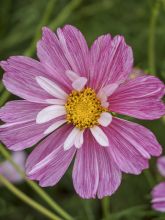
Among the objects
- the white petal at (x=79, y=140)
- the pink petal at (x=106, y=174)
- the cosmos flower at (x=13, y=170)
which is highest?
the white petal at (x=79, y=140)

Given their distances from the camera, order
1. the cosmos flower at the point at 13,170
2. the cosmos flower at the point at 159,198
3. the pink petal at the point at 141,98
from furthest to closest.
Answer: the cosmos flower at the point at 13,170
the cosmos flower at the point at 159,198
the pink petal at the point at 141,98

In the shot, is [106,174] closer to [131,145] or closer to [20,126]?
[131,145]

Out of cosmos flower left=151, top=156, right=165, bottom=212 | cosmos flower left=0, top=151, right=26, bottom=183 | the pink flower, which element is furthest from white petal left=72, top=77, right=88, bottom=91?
cosmos flower left=0, top=151, right=26, bottom=183

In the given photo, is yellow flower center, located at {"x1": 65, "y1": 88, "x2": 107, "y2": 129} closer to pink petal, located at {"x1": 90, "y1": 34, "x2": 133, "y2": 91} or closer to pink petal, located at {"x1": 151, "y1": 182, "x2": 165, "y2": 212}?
pink petal, located at {"x1": 90, "y1": 34, "x2": 133, "y2": 91}

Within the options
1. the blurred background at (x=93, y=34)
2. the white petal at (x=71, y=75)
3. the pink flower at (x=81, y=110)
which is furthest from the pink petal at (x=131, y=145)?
the blurred background at (x=93, y=34)

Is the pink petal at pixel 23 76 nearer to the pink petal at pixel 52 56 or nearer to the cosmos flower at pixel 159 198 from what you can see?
the pink petal at pixel 52 56

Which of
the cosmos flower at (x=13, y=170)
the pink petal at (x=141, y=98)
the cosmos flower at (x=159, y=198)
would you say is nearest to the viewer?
the pink petal at (x=141, y=98)

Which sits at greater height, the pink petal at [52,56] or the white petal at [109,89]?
the pink petal at [52,56]

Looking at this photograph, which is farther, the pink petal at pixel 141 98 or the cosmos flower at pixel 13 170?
the cosmos flower at pixel 13 170

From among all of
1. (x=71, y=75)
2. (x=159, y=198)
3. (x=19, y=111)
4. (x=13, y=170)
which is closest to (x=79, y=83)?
(x=71, y=75)
